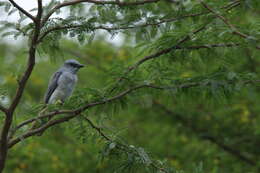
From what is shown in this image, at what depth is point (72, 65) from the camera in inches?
255

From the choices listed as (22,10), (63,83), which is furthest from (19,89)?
(63,83)

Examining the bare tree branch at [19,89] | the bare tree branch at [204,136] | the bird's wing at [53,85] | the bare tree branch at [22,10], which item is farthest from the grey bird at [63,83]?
the bare tree branch at [22,10]

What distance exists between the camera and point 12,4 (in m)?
3.83

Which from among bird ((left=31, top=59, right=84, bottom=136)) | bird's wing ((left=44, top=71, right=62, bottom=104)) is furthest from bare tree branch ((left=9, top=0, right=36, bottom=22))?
bird's wing ((left=44, top=71, right=62, bottom=104))

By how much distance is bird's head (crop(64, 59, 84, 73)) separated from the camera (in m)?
6.46

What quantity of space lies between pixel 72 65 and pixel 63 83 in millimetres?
300

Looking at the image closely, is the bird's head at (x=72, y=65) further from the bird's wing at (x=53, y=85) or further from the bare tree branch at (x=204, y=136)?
the bare tree branch at (x=204, y=136)

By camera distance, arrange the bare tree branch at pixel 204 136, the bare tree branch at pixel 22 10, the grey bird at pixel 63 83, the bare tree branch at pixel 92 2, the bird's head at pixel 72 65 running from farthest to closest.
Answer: the bare tree branch at pixel 204 136, the bird's head at pixel 72 65, the grey bird at pixel 63 83, the bare tree branch at pixel 92 2, the bare tree branch at pixel 22 10

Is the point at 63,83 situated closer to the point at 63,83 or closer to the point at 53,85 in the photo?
the point at 63,83

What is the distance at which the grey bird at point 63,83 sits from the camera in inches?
250

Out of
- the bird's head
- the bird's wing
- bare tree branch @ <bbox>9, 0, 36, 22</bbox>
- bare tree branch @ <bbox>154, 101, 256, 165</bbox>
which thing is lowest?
bare tree branch @ <bbox>154, 101, 256, 165</bbox>

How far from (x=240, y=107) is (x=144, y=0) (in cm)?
433

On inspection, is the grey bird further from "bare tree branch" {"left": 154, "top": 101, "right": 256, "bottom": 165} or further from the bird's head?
"bare tree branch" {"left": 154, "top": 101, "right": 256, "bottom": 165}

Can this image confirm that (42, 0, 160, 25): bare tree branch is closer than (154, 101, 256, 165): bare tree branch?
Yes
